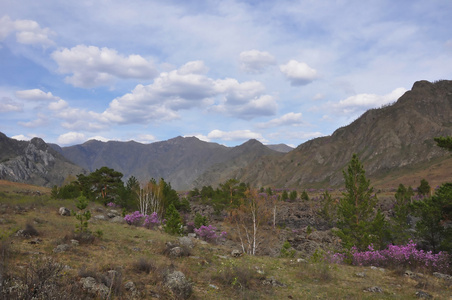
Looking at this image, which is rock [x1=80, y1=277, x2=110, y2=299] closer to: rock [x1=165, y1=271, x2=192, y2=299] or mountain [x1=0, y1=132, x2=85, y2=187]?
rock [x1=165, y1=271, x2=192, y2=299]

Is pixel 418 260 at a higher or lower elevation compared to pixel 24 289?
lower

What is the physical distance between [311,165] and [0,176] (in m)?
159

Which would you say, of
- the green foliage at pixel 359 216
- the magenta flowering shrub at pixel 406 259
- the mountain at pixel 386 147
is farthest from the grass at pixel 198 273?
the mountain at pixel 386 147

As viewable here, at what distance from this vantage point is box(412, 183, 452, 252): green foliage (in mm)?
13675

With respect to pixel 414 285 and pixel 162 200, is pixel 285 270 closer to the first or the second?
pixel 414 285

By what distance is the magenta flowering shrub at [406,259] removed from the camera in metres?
14.0

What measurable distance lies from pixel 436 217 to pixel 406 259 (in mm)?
3654

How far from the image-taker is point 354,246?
1894 centimetres

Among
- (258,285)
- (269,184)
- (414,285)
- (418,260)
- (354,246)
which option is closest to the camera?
(258,285)

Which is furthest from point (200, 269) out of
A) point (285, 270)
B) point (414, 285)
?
point (414, 285)

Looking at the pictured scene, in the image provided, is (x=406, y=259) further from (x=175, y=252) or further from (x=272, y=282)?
(x=175, y=252)

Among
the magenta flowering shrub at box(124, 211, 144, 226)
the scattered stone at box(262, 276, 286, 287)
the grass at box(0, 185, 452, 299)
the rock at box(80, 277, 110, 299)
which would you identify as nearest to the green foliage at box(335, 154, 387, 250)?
the grass at box(0, 185, 452, 299)

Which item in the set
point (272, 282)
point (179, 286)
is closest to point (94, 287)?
point (179, 286)

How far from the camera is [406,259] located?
1484 centimetres
